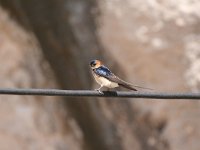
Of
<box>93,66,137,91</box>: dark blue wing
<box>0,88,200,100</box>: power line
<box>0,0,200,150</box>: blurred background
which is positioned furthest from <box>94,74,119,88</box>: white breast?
<box>0,0,200,150</box>: blurred background

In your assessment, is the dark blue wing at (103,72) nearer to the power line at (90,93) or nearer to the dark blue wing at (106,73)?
the dark blue wing at (106,73)

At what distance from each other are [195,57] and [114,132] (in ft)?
5.75

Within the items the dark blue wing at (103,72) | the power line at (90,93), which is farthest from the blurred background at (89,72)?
the power line at (90,93)

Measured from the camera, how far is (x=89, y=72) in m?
11.6

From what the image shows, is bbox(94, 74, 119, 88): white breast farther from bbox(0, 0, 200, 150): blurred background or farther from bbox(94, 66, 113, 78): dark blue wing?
bbox(0, 0, 200, 150): blurred background

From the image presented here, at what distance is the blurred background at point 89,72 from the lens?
10.2 m

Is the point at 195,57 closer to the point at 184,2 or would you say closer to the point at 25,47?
the point at 184,2

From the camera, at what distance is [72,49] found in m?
11.8

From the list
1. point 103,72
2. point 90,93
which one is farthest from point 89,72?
point 90,93

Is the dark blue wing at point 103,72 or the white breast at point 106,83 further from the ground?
the dark blue wing at point 103,72

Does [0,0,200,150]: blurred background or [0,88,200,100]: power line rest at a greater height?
[0,0,200,150]: blurred background

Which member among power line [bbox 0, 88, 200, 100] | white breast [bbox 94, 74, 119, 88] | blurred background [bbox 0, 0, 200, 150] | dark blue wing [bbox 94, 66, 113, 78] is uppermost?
blurred background [bbox 0, 0, 200, 150]

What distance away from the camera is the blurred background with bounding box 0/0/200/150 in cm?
1024

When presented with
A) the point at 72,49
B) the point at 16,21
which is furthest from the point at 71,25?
the point at 16,21
